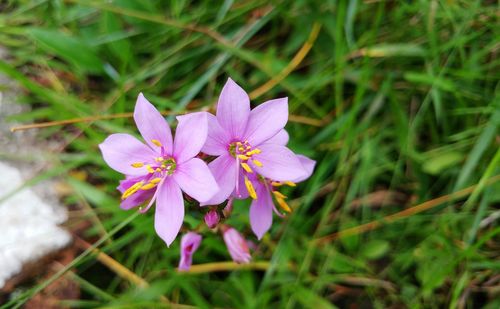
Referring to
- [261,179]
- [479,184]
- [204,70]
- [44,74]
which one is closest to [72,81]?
[44,74]

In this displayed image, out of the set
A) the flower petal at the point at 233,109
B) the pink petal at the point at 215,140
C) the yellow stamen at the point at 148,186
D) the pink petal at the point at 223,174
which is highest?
the flower petal at the point at 233,109

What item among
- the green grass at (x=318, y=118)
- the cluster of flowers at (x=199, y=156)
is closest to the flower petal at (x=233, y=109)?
the cluster of flowers at (x=199, y=156)

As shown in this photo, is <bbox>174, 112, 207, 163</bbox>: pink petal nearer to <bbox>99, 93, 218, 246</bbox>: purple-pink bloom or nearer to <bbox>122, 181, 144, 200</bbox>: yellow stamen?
<bbox>99, 93, 218, 246</bbox>: purple-pink bloom

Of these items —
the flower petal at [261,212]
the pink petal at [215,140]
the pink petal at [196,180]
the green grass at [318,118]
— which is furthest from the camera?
the green grass at [318,118]

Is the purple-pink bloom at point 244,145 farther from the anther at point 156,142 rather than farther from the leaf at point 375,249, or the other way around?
the leaf at point 375,249

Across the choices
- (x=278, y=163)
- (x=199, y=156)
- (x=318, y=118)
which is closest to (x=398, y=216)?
(x=318, y=118)

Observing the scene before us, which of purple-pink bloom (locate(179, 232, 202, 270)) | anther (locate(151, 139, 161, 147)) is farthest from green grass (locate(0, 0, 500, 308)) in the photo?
anther (locate(151, 139, 161, 147))
